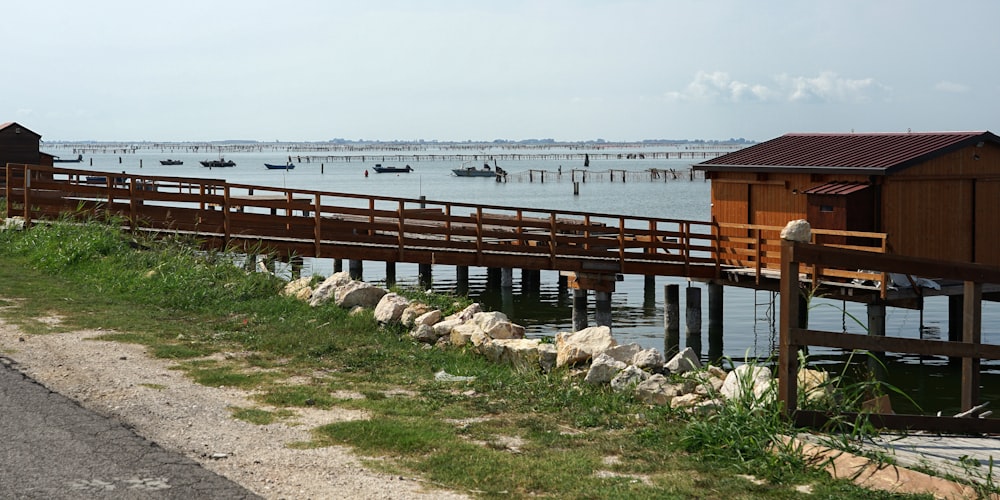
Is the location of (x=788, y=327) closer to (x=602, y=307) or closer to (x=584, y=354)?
(x=584, y=354)

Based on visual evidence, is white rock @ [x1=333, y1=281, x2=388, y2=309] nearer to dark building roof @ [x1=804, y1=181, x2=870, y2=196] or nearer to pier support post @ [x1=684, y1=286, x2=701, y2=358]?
pier support post @ [x1=684, y1=286, x2=701, y2=358]

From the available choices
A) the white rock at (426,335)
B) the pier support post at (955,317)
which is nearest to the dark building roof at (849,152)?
the pier support post at (955,317)

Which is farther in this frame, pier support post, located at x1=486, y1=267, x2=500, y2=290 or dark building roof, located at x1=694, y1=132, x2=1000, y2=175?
pier support post, located at x1=486, y1=267, x2=500, y2=290

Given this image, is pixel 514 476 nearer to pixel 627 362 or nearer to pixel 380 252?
pixel 627 362

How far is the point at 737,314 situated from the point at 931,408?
11379 mm

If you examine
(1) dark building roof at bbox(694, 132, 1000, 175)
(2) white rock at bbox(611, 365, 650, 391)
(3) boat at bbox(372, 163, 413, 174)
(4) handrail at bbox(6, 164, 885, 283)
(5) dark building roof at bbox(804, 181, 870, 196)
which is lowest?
(2) white rock at bbox(611, 365, 650, 391)

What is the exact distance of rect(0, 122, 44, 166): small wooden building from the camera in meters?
47.3

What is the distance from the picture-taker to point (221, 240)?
2094cm

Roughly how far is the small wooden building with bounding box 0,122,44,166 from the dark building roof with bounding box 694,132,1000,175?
3462 cm

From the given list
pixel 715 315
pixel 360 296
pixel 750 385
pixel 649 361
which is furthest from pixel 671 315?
pixel 750 385

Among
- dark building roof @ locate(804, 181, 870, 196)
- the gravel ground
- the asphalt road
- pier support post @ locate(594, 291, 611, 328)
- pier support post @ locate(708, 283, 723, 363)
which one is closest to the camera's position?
the asphalt road

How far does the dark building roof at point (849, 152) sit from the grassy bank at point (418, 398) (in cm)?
1327

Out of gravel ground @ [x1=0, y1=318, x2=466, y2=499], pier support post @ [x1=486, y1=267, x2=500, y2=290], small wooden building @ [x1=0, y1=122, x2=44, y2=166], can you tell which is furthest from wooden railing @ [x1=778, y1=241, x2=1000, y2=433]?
small wooden building @ [x1=0, y1=122, x2=44, y2=166]

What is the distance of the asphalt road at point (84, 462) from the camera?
22.0 feet
